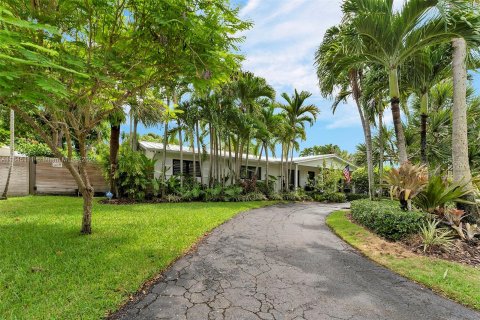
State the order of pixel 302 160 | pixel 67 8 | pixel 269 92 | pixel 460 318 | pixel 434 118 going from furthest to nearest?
pixel 302 160 < pixel 269 92 < pixel 434 118 < pixel 67 8 < pixel 460 318

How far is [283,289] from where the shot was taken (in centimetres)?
416

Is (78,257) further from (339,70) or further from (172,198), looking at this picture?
(339,70)

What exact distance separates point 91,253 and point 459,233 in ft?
27.4

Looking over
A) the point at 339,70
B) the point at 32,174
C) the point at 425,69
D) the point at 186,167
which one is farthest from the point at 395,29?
the point at 32,174

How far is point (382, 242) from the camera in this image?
264 inches

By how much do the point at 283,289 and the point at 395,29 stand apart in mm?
7854

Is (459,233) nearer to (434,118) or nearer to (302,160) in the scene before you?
(434,118)

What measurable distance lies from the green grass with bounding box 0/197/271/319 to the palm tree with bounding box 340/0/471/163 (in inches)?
295

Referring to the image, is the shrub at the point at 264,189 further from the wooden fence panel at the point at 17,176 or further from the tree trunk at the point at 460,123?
the wooden fence panel at the point at 17,176

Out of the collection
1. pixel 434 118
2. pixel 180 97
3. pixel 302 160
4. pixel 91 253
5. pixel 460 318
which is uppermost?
pixel 180 97

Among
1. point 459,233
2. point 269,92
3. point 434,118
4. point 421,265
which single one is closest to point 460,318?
point 421,265

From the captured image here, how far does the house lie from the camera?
56.1 feet

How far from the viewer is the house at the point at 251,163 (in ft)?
56.1

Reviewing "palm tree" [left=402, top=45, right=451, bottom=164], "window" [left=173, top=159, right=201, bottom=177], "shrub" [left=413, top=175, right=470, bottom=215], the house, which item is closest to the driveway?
"shrub" [left=413, top=175, right=470, bottom=215]
